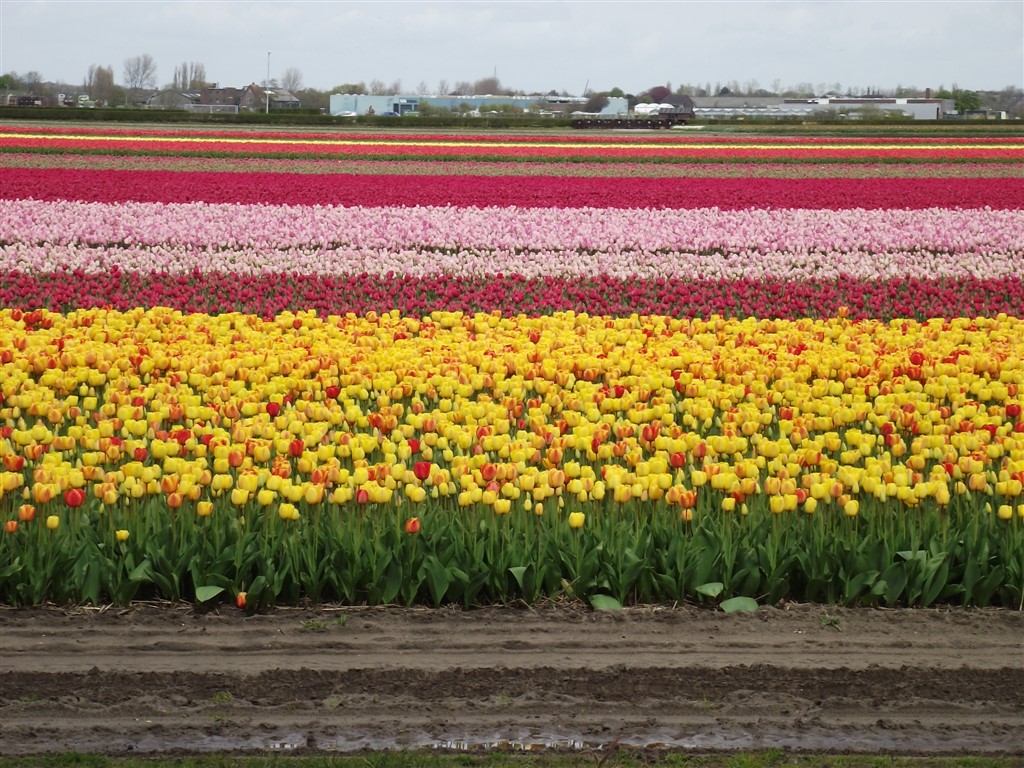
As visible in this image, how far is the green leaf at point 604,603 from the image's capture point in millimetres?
4559

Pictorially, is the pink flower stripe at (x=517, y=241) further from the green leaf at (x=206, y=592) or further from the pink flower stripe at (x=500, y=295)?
the green leaf at (x=206, y=592)

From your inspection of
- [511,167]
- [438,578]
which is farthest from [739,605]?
[511,167]

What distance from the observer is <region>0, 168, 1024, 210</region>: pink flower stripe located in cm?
1867

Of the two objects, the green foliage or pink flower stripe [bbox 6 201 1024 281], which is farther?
pink flower stripe [bbox 6 201 1024 281]

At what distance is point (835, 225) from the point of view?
15.9 metres

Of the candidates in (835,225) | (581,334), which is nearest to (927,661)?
(581,334)

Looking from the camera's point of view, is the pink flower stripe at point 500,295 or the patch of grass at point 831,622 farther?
the pink flower stripe at point 500,295

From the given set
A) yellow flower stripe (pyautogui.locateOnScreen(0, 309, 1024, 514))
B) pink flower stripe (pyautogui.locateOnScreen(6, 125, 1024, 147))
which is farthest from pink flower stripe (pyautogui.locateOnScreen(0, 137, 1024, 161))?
yellow flower stripe (pyautogui.locateOnScreen(0, 309, 1024, 514))

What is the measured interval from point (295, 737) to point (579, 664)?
1.02 m

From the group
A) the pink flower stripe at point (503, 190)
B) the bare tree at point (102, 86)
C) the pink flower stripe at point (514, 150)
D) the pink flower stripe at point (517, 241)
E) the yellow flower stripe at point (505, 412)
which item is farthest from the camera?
the bare tree at point (102, 86)

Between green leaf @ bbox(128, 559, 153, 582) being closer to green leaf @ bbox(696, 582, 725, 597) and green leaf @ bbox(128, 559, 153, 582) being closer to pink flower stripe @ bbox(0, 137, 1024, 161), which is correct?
green leaf @ bbox(696, 582, 725, 597)

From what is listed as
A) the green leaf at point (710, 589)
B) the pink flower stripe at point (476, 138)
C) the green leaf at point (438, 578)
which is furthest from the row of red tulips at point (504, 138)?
the green leaf at point (438, 578)

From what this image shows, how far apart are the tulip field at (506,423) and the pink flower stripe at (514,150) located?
59.2 ft

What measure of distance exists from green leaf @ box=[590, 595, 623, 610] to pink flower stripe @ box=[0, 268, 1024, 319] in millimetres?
5605
